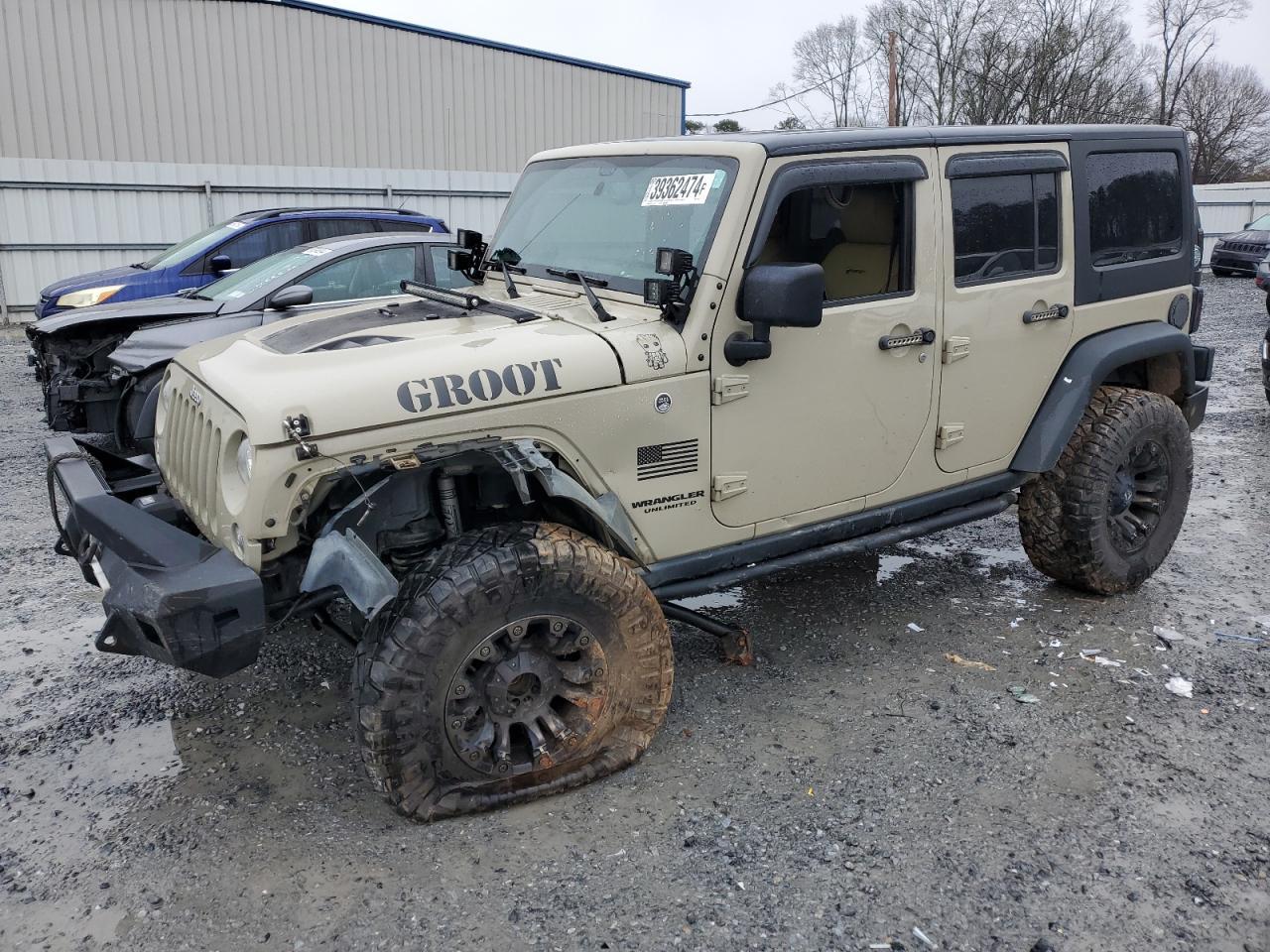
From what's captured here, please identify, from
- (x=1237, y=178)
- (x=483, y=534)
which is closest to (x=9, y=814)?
(x=483, y=534)

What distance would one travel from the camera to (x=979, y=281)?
421cm

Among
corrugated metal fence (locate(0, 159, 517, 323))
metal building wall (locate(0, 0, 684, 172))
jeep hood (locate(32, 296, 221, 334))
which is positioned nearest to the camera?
jeep hood (locate(32, 296, 221, 334))

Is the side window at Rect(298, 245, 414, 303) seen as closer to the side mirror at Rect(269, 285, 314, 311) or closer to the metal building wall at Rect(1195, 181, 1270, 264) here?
the side mirror at Rect(269, 285, 314, 311)

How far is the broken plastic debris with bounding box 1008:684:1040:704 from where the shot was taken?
4016 mm

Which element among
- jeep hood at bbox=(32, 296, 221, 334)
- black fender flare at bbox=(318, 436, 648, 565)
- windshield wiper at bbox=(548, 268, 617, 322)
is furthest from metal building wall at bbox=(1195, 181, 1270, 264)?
black fender flare at bbox=(318, 436, 648, 565)

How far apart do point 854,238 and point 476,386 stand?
180 cm

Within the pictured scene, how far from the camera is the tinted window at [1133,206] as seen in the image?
15.1ft

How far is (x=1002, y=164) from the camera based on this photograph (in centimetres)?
422

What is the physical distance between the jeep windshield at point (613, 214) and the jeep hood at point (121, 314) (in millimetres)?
3938

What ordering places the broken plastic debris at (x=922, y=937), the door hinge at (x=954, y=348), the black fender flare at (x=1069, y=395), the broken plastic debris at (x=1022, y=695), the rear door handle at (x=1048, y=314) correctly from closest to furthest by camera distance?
the broken plastic debris at (x=922, y=937) → the broken plastic debris at (x=1022, y=695) → the door hinge at (x=954, y=348) → the rear door handle at (x=1048, y=314) → the black fender flare at (x=1069, y=395)

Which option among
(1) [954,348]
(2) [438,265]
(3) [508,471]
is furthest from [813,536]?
(2) [438,265]

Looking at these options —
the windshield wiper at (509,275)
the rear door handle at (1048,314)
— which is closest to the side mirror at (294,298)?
the windshield wiper at (509,275)

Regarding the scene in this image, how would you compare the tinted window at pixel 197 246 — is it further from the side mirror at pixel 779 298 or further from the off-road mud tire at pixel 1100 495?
the off-road mud tire at pixel 1100 495

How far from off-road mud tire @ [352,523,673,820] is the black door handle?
1.35 metres
